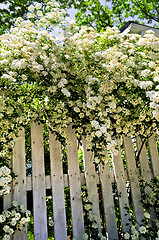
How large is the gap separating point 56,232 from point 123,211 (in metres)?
0.78

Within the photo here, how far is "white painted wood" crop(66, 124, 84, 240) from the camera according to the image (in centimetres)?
221

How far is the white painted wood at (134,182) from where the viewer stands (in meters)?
2.54

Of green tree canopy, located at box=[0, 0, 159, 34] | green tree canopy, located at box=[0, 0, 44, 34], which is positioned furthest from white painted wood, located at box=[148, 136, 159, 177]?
green tree canopy, located at box=[0, 0, 159, 34]

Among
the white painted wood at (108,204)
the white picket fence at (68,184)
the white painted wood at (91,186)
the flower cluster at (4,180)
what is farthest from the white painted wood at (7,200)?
the white painted wood at (108,204)

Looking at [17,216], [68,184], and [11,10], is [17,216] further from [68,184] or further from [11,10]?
[11,10]

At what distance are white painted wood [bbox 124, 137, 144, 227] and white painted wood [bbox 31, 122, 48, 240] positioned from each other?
3.45 ft

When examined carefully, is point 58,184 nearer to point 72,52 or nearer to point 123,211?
point 123,211

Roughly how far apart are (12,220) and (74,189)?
68 cm

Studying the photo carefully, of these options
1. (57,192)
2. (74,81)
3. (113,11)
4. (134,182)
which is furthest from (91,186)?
(113,11)

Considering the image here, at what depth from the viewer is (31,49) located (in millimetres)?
1972

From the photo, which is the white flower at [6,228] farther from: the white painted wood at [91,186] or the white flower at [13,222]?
the white painted wood at [91,186]

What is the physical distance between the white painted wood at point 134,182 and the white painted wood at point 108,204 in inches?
11.8

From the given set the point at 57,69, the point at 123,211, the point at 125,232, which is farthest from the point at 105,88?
the point at 125,232

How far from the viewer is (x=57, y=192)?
2211mm
